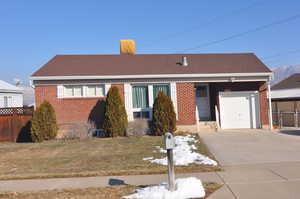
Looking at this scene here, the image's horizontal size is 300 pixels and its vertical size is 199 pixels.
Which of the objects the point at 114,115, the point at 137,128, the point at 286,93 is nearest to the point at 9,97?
the point at 114,115

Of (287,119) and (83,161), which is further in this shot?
(287,119)

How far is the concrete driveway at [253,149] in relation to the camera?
711cm

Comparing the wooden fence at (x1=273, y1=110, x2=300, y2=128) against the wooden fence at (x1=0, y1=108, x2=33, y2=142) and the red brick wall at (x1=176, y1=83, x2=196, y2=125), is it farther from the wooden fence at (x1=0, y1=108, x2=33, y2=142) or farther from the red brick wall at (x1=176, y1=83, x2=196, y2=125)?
the wooden fence at (x1=0, y1=108, x2=33, y2=142)

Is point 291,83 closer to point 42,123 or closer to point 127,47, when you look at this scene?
point 127,47

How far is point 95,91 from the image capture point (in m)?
13.5

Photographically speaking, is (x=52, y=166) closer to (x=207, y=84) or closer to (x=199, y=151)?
(x=199, y=151)

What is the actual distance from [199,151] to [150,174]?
9.57 feet

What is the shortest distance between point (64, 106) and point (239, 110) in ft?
32.8

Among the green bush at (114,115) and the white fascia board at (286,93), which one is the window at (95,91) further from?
the white fascia board at (286,93)

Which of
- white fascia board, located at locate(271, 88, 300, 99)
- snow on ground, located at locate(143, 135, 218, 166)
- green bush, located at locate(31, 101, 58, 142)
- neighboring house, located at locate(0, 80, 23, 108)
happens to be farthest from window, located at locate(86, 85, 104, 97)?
white fascia board, located at locate(271, 88, 300, 99)

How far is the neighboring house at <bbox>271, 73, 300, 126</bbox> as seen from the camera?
16562 mm

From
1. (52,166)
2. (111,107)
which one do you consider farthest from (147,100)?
(52,166)

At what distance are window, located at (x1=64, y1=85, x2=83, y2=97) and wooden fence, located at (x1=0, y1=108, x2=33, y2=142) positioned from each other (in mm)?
2284

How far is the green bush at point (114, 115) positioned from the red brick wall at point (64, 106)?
1.43 metres
